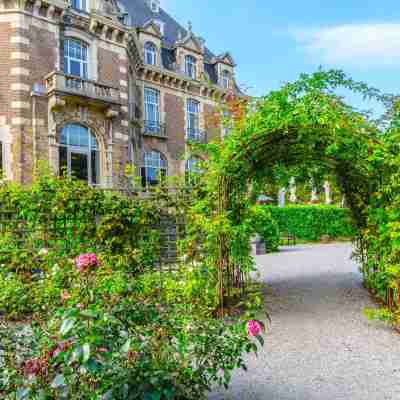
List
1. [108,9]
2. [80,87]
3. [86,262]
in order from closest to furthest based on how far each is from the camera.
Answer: [86,262] < [80,87] < [108,9]

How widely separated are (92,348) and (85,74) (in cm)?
1432

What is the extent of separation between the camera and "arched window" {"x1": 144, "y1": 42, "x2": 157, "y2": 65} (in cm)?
1867

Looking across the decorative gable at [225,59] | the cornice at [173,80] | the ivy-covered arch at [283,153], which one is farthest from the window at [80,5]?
the ivy-covered arch at [283,153]

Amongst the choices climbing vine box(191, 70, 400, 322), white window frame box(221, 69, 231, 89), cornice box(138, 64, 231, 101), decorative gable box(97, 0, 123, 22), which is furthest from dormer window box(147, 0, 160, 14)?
climbing vine box(191, 70, 400, 322)

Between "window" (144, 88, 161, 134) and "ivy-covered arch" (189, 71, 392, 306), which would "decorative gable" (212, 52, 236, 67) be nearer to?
"window" (144, 88, 161, 134)

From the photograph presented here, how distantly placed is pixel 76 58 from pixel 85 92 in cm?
188

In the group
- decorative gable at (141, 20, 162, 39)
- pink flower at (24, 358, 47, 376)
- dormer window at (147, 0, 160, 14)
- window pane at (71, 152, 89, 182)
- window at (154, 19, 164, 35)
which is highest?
dormer window at (147, 0, 160, 14)

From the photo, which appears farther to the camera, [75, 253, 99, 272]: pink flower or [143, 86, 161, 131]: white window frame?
[143, 86, 161, 131]: white window frame

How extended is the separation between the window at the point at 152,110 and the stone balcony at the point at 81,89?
4.16 m

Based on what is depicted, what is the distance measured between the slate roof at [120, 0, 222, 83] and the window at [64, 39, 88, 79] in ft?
17.3

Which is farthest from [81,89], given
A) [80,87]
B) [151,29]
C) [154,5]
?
[154,5]

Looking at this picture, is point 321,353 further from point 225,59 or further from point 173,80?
point 225,59

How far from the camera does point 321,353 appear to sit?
3.90 meters

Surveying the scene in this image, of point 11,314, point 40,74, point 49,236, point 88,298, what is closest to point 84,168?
point 40,74
